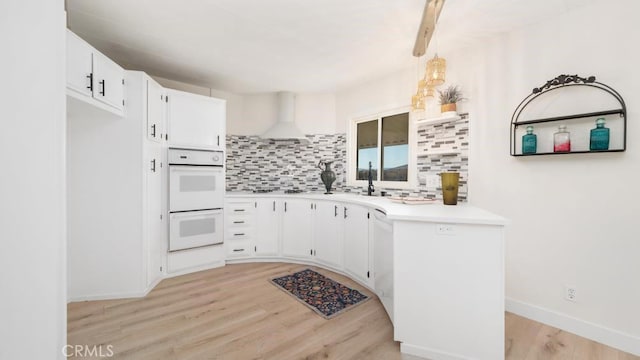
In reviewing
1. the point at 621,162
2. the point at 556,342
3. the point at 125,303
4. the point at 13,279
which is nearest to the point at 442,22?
the point at 621,162

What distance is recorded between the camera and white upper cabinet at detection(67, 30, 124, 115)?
1765 millimetres

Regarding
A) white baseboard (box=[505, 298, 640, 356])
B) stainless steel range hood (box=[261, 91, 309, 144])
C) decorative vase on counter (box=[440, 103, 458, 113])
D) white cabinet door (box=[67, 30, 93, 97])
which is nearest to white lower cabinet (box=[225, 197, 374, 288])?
stainless steel range hood (box=[261, 91, 309, 144])

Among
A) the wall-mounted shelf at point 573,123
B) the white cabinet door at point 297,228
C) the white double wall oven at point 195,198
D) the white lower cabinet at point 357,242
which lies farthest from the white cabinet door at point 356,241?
the white double wall oven at point 195,198

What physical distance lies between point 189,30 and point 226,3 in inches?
23.9

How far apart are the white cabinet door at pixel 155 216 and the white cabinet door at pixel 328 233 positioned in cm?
180

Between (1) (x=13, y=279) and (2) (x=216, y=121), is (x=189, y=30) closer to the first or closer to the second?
(2) (x=216, y=121)

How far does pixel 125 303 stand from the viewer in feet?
7.73

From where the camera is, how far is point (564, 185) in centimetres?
201

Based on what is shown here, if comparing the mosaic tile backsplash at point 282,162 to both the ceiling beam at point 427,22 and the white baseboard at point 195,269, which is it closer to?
the white baseboard at point 195,269

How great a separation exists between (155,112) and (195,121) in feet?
1.54

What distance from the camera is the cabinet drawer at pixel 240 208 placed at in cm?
348

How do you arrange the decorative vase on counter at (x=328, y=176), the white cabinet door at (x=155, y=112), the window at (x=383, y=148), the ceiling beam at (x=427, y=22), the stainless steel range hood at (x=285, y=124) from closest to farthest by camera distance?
the ceiling beam at (x=427, y=22) → the white cabinet door at (x=155, y=112) → the window at (x=383, y=148) → the decorative vase on counter at (x=328, y=176) → the stainless steel range hood at (x=285, y=124)

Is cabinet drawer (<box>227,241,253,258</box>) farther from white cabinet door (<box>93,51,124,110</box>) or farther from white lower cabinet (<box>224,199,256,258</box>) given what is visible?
white cabinet door (<box>93,51,124,110</box>)

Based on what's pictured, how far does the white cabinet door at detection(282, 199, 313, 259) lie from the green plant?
1.99 metres
